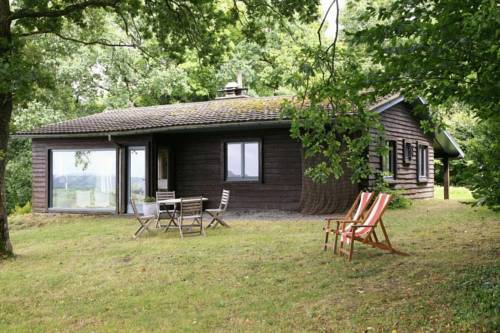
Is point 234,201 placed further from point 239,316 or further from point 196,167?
point 239,316

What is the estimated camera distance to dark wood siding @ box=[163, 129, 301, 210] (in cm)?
1592

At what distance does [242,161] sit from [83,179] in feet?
17.5

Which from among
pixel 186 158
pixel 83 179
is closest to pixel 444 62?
pixel 186 158

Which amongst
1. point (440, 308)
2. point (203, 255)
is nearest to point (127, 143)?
point (203, 255)

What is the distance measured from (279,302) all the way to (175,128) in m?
10.6

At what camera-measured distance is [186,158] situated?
17.6m

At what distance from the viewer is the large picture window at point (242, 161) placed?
16.4 meters

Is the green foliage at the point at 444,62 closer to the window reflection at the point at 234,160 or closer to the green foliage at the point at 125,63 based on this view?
the green foliage at the point at 125,63

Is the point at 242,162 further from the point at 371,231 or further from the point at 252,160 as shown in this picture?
the point at 371,231

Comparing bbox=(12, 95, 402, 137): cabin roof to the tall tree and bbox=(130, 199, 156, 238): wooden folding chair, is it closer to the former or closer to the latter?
the tall tree

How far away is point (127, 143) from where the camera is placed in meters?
17.1

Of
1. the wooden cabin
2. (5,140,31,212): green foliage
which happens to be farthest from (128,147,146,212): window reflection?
(5,140,31,212): green foliage

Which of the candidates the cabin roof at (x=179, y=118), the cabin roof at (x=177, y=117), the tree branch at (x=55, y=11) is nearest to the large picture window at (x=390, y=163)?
the cabin roof at (x=179, y=118)

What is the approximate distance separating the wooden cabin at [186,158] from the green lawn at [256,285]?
5.21 m
